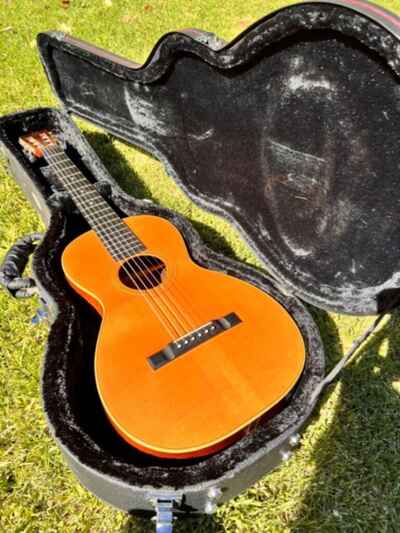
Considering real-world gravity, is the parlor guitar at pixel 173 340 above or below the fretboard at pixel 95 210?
below

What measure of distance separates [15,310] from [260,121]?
4.05 ft

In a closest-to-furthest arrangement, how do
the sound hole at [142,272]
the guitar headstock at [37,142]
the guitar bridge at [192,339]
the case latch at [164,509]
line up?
the case latch at [164,509] < the guitar bridge at [192,339] < the sound hole at [142,272] < the guitar headstock at [37,142]

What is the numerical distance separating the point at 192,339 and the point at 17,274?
0.70 meters

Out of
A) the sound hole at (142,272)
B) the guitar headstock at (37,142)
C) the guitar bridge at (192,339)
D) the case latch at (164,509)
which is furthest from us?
the guitar headstock at (37,142)

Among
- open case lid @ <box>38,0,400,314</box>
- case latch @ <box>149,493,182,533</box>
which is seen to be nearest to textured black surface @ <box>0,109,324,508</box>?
case latch @ <box>149,493,182,533</box>

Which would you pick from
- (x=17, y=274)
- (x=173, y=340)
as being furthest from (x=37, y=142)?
(x=173, y=340)

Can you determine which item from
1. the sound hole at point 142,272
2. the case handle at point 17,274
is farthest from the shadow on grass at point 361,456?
the case handle at point 17,274

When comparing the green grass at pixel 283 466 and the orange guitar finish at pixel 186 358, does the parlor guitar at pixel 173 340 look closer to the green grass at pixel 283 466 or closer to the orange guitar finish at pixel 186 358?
the orange guitar finish at pixel 186 358

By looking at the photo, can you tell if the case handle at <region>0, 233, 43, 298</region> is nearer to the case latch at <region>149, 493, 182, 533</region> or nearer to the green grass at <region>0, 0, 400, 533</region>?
the green grass at <region>0, 0, 400, 533</region>

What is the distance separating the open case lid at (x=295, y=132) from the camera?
108cm

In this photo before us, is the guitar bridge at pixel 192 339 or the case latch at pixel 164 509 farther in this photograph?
the guitar bridge at pixel 192 339

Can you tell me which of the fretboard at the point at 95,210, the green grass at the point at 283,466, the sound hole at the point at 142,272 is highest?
the fretboard at the point at 95,210

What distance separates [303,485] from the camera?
4.54ft

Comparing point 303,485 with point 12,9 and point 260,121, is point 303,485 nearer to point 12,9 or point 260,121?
point 260,121
